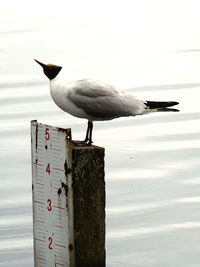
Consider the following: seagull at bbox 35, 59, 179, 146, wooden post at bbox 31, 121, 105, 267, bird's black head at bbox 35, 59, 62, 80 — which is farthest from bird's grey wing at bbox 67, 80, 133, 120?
wooden post at bbox 31, 121, 105, 267

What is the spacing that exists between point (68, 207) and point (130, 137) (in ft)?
15.4

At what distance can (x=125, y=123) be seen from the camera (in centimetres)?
1307

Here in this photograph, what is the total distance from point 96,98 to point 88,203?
1.61 m

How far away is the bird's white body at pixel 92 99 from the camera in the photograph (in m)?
9.03

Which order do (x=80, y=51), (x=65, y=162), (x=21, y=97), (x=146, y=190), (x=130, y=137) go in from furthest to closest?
1. (x=80, y=51)
2. (x=21, y=97)
3. (x=130, y=137)
4. (x=146, y=190)
5. (x=65, y=162)

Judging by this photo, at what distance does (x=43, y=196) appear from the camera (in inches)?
307

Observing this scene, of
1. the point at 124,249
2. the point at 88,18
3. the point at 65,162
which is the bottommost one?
the point at 124,249

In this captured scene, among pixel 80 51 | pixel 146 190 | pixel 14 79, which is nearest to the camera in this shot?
pixel 146 190

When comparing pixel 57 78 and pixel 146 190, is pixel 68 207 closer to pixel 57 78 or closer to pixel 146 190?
pixel 57 78

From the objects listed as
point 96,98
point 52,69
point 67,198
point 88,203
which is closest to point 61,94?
point 52,69

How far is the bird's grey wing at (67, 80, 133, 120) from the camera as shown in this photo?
9.08 m

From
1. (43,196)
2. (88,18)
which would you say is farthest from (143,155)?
(88,18)

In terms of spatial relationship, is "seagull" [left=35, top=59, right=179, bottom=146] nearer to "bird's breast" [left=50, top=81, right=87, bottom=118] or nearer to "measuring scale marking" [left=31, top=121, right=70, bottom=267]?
"bird's breast" [left=50, top=81, right=87, bottom=118]

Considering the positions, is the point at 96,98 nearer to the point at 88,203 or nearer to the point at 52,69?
the point at 52,69
